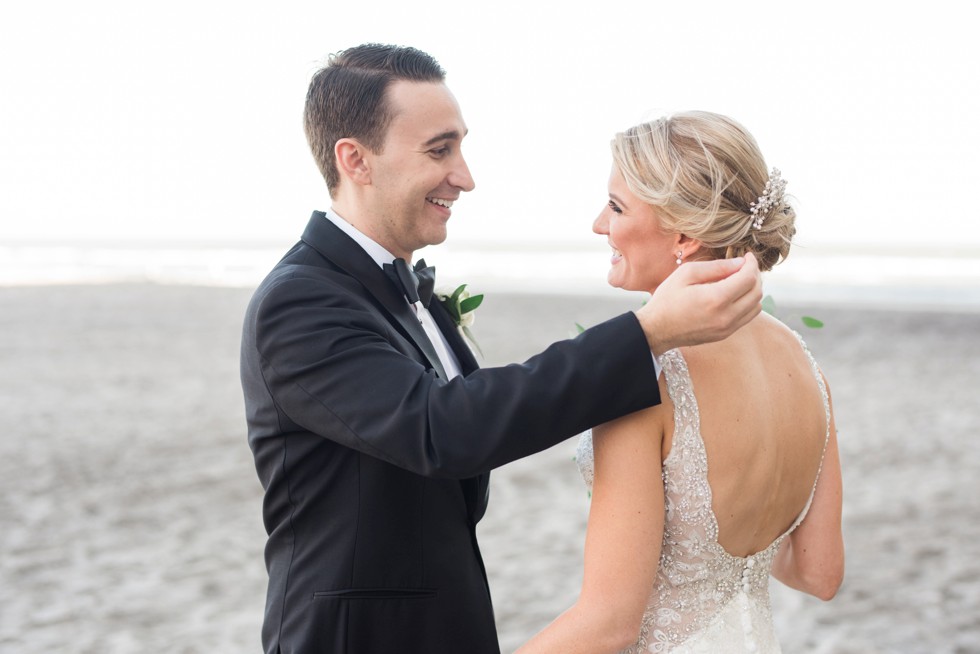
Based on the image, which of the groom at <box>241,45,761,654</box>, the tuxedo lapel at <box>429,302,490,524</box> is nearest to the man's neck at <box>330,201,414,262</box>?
the groom at <box>241,45,761,654</box>

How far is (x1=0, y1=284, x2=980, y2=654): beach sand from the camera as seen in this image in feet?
19.6

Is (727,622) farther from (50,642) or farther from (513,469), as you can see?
(513,469)

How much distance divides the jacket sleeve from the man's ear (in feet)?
2.28

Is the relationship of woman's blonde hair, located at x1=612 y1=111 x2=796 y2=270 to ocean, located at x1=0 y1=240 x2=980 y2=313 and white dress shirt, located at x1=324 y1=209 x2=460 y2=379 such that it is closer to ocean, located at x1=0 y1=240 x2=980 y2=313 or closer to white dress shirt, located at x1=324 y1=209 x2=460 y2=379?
white dress shirt, located at x1=324 y1=209 x2=460 y2=379

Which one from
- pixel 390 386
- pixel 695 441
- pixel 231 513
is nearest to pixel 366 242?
pixel 390 386

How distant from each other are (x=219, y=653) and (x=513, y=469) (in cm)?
417

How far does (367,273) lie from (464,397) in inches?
28.7

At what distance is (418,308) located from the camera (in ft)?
10.2

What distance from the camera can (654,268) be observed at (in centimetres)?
257

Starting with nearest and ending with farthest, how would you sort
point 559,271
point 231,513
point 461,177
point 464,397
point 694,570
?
point 464,397 < point 694,570 < point 461,177 < point 231,513 < point 559,271

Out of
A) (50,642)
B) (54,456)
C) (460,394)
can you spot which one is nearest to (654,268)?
(460,394)

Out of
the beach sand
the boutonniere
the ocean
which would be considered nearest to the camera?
the boutonniere

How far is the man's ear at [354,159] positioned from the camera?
2930 millimetres

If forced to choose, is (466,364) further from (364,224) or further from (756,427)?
(756,427)
